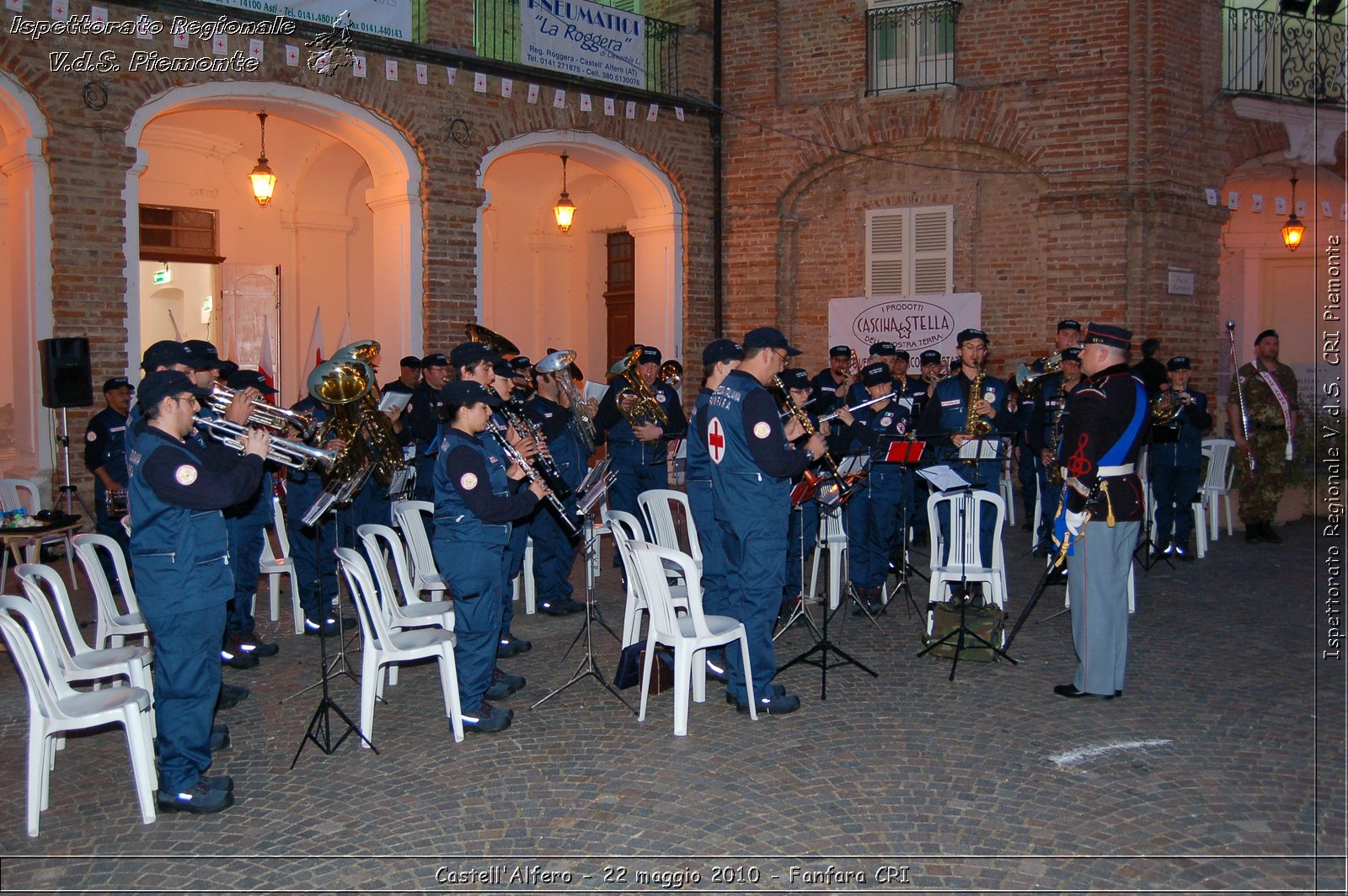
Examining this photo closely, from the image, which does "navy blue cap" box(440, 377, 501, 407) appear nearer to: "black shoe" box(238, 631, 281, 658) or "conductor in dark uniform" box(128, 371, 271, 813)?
"conductor in dark uniform" box(128, 371, 271, 813)

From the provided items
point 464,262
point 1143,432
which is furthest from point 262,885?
point 464,262

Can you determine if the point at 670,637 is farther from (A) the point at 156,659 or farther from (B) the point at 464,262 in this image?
(B) the point at 464,262

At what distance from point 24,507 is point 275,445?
556 centimetres

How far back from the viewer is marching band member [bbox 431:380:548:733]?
5.86 m

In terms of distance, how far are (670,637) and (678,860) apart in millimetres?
1672

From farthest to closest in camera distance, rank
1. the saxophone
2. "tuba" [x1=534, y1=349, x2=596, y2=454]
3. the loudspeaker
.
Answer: the loudspeaker → the saxophone → "tuba" [x1=534, y1=349, x2=596, y2=454]

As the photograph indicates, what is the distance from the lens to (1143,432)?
6520mm

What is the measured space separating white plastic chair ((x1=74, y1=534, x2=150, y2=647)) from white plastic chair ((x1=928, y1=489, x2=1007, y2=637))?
5026 millimetres

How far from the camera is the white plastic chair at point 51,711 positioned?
4848 millimetres


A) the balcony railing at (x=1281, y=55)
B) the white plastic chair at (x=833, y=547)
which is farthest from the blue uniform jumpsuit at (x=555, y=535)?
the balcony railing at (x=1281, y=55)

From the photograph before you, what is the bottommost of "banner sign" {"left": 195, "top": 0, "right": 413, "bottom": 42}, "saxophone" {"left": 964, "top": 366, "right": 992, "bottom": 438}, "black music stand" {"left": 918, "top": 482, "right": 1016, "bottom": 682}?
"black music stand" {"left": 918, "top": 482, "right": 1016, "bottom": 682}

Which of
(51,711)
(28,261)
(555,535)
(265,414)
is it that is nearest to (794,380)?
(555,535)

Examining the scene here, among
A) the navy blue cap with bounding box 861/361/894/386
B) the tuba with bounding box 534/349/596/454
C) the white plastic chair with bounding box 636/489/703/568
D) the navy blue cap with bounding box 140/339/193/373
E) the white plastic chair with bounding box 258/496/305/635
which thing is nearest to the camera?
the navy blue cap with bounding box 140/339/193/373

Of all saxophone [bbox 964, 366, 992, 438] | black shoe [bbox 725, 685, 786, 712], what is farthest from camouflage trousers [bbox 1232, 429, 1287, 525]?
black shoe [bbox 725, 685, 786, 712]
